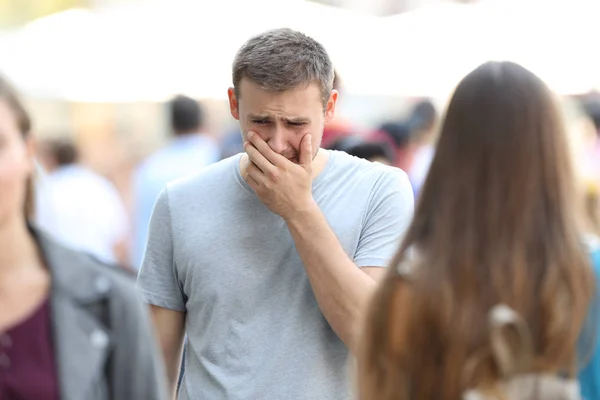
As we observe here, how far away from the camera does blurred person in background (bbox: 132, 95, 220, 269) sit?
7508 mm

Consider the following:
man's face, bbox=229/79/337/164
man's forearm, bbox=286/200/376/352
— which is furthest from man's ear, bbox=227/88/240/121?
man's forearm, bbox=286/200/376/352

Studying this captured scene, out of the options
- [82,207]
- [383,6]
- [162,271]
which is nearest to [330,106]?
[162,271]

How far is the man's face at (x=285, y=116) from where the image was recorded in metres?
3.30

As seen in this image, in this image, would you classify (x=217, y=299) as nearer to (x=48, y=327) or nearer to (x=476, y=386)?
(x=48, y=327)

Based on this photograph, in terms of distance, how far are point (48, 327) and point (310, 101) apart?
1.33 m

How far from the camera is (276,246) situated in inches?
132

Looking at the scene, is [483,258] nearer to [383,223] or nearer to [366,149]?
[383,223]

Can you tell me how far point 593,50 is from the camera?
43.2 feet

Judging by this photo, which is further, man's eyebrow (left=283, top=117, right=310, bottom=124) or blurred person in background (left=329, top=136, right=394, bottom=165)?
blurred person in background (left=329, top=136, right=394, bottom=165)

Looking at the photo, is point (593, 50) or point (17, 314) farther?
point (593, 50)

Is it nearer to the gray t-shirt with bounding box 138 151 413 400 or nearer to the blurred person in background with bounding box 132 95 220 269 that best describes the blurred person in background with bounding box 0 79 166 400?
the gray t-shirt with bounding box 138 151 413 400

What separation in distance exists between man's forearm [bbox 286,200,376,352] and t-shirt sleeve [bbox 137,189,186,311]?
0.48 metres

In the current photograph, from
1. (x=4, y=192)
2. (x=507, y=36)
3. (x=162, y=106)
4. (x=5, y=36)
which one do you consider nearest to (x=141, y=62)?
(x=5, y=36)

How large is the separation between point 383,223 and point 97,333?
130 centimetres
